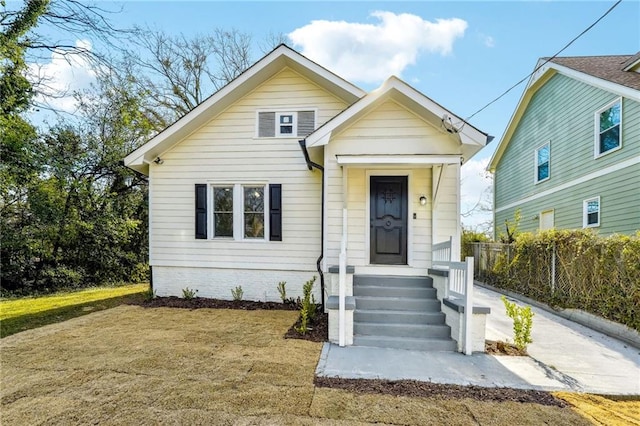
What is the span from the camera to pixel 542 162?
1214cm

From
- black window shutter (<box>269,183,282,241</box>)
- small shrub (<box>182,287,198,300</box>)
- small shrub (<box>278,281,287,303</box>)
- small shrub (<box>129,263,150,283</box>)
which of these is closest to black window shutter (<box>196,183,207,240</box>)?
small shrub (<box>182,287,198,300</box>)

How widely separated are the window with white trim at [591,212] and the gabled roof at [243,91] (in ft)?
26.4

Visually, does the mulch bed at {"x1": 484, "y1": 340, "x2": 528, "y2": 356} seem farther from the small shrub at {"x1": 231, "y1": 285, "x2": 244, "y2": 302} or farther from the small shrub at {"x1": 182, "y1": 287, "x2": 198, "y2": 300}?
the small shrub at {"x1": 182, "y1": 287, "x2": 198, "y2": 300}

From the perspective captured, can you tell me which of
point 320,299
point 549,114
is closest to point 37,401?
point 320,299

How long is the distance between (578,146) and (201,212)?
38.3 feet

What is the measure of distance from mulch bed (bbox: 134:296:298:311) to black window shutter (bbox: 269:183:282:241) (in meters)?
1.53

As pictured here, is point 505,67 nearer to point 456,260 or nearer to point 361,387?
point 456,260

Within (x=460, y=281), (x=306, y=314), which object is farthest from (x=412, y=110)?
(x=306, y=314)

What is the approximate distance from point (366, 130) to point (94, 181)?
10004 millimetres

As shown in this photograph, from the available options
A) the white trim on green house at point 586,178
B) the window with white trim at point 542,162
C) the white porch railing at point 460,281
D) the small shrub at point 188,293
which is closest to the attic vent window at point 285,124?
the white porch railing at point 460,281

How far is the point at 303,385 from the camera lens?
3377 millimetres

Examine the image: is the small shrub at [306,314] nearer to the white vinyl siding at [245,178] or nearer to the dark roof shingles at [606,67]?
the white vinyl siding at [245,178]

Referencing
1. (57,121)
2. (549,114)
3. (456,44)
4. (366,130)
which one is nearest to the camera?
(366,130)

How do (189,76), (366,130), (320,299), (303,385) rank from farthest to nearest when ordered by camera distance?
(189,76) < (320,299) < (366,130) < (303,385)
